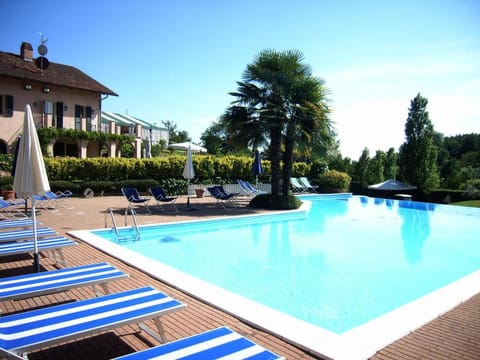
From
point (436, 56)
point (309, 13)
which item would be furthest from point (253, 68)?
point (436, 56)

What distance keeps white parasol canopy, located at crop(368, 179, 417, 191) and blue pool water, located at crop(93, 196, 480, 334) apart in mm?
9526

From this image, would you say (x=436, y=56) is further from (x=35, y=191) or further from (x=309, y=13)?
(x=35, y=191)

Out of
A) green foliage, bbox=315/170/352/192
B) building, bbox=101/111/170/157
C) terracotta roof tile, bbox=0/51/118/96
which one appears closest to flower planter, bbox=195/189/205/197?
green foliage, bbox=315/170/352/192

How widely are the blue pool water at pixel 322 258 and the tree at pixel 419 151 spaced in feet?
31.6

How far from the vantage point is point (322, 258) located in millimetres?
8680

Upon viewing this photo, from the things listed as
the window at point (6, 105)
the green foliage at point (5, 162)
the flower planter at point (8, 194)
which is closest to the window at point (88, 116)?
the window at point (6, 105)

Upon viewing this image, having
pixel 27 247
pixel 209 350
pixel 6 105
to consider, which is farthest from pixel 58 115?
pixel 209 350

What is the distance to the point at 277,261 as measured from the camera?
8.34 metres

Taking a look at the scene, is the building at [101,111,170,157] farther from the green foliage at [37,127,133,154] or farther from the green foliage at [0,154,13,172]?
the green foliage at [0,154,13,172]

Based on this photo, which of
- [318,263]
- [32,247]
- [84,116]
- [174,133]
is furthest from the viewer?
[174,133]

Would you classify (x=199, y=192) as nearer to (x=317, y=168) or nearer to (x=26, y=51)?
(x=317, y=168)

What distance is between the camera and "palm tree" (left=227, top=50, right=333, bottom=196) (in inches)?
603

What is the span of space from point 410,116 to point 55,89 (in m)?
26.3

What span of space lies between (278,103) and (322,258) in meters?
8.73
